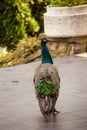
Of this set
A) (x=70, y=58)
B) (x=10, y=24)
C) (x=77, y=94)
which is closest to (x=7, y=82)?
(x=77, y=94)

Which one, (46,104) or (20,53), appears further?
(20,53)

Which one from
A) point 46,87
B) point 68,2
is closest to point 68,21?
point 68,2

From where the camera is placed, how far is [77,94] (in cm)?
857

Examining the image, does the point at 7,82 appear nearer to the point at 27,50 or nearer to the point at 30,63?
the point at 30,63

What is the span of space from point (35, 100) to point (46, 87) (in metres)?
1.51

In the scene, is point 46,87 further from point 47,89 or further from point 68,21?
point 68,21

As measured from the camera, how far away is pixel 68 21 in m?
12.3

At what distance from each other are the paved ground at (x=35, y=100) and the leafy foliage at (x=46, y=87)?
14.5 inches

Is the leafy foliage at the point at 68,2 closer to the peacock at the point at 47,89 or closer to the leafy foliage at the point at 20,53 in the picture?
the leafy foliage at the point at 20,53

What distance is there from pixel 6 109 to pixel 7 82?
6.65 feet

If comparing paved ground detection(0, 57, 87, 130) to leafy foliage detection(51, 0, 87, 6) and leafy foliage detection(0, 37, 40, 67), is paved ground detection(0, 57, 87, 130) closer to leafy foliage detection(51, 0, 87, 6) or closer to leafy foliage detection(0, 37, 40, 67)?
leafy foliage detection(0, 37, 40, 67)

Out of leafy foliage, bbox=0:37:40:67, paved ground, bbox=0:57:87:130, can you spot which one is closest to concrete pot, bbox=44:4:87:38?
leafy foliage, bbox=0:37:40:67

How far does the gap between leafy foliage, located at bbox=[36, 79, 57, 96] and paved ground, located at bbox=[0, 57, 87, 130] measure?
1.21ft

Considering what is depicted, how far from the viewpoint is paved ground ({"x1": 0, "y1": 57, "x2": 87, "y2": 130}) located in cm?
689
